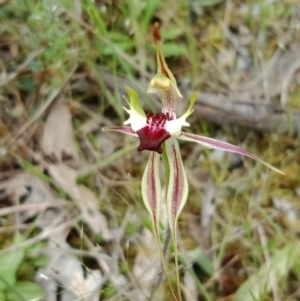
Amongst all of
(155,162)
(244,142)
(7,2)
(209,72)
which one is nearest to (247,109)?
(244,142)

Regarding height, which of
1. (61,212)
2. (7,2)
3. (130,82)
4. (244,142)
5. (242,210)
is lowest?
(242,210)

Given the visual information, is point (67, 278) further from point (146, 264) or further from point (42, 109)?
point (42, 109)

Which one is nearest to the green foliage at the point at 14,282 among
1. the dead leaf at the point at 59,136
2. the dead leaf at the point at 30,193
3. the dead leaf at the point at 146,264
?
the dead leaf at the point at 30,193

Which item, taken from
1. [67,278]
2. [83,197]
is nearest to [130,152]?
[83,197]

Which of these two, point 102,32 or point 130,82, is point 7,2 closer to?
point 102,32

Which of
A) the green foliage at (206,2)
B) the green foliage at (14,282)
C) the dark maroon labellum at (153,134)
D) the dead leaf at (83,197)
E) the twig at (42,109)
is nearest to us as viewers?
the dark maroon labellum at (153,134)

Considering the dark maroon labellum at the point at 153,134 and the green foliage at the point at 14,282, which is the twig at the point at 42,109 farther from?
the dark maroon labellum at the point at 153,134
